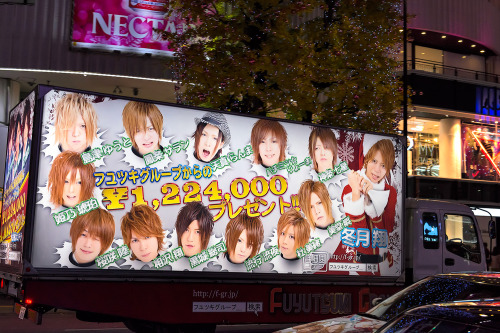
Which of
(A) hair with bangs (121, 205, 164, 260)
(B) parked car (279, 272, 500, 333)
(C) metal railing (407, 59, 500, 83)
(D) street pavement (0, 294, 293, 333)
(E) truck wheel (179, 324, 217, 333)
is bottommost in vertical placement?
(D) street pavement (0, 294, 293, 333)

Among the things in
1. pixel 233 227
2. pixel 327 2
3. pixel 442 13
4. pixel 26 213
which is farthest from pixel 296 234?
pixel 442 13

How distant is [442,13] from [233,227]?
79.9ft

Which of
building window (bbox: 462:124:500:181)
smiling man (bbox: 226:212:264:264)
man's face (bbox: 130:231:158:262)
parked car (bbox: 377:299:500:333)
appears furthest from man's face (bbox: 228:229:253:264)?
building window (bbox: 462:124:500:181)

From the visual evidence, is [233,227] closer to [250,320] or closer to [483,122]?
[250,320]

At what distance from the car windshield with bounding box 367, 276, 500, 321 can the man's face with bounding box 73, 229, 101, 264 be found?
144 inches

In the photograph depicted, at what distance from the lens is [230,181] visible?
9.66 m

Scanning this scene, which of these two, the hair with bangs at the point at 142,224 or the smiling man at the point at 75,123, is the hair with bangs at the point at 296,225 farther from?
the smiling man at the point at 75,123

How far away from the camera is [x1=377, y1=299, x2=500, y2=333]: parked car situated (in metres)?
3.31

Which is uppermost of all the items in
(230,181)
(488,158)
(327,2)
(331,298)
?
(327,2)

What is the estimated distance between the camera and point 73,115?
28.2 feet

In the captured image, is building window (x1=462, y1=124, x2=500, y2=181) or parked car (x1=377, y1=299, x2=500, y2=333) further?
building window (x1=462, y1=124, x2=500, y2=181)

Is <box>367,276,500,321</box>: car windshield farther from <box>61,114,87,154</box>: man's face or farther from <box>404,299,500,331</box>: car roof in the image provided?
<box>61,114,87,154</box>: man's face

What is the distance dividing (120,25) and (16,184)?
13050mm

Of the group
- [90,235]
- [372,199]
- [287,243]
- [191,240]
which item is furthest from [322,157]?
[90,235]
